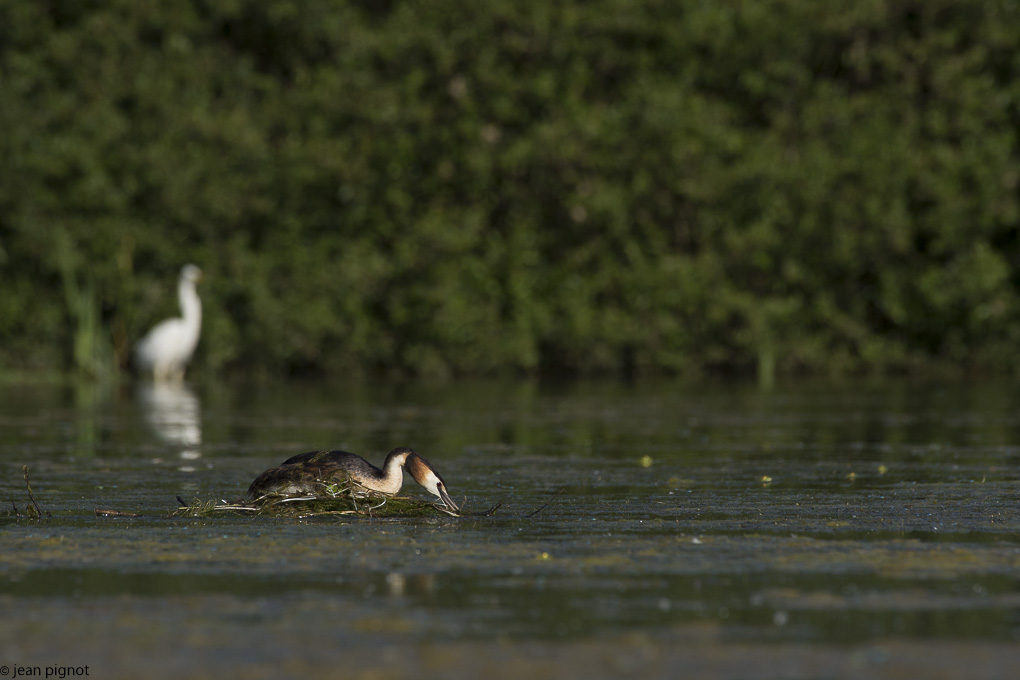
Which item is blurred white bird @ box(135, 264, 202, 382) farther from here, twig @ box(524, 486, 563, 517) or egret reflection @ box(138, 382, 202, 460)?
twig @ box(524, 486, 563, 517)

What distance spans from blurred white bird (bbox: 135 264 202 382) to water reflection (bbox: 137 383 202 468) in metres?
0.55

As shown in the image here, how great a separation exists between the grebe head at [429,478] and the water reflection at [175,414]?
314cm

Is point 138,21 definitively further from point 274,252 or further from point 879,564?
point 879,564

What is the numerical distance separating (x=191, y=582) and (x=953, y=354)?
69.1ft

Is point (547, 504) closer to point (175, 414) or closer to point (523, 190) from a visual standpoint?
point (175, 414)

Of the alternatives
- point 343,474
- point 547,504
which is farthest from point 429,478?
point 547,504

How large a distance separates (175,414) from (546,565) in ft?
32.6

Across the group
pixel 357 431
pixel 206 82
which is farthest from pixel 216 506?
pixel 206 82

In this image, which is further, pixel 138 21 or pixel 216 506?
pixel 138 21

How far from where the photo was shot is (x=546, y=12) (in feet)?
82.6

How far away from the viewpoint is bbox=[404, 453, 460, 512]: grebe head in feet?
23.0

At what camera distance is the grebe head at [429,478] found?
23.0ft

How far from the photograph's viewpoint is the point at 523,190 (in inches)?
1015

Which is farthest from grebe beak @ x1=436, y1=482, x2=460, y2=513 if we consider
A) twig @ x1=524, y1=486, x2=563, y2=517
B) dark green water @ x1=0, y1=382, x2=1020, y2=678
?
twig @ x1=524, y1=486, x2=563, y2=517
